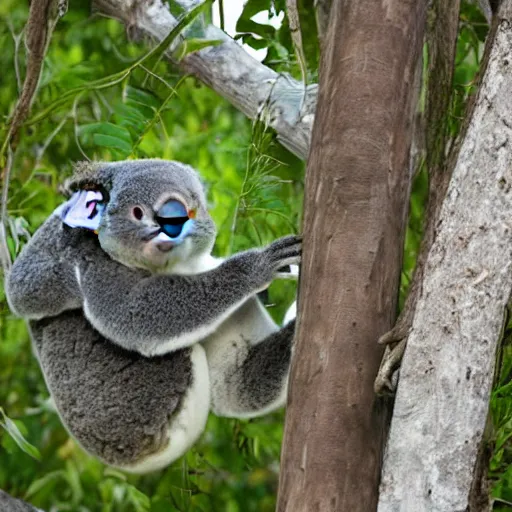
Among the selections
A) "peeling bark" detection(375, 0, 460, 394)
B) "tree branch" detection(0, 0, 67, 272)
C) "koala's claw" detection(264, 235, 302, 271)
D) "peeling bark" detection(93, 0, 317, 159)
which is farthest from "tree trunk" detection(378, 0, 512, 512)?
"tree branch" detection(0, 0, 67, 272)

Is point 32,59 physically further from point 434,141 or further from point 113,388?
point 434,141

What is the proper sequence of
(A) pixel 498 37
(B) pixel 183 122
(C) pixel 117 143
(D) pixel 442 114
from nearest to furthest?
(A) pixel 498 37
(D) pixel 442 114
(C) pixel 117 143
(B) pixel 183 122

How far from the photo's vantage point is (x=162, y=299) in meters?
2.54

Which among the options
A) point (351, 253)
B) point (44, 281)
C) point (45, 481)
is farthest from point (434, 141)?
point (45, 481)

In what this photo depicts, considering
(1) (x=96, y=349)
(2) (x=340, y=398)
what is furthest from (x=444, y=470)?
(1) (x=96, y=349)

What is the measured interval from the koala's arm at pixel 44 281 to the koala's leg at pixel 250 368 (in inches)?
16.1

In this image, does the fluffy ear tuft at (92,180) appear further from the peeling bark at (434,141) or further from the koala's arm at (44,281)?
the peeling bark at (434,141)

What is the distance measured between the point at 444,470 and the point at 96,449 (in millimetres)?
1222

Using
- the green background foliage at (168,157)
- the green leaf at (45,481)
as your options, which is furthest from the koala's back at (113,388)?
the green leaf at (45,481)

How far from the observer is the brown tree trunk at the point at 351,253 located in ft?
6.38

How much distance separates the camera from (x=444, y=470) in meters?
1.80

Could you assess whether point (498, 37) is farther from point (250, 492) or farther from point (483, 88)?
point (250, 492)

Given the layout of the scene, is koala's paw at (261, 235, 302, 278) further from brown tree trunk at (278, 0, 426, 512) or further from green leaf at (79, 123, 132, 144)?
green leaf at (79, 123, 132, 144)

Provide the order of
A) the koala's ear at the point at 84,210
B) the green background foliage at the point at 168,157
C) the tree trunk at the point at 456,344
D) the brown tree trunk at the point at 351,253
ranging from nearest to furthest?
the tree trunk at the point at 456,344 < the brown tree trunk at the point at 351,253 < the koala's ear at the point at 84,210 < the green background foliage at the point at 168,157
